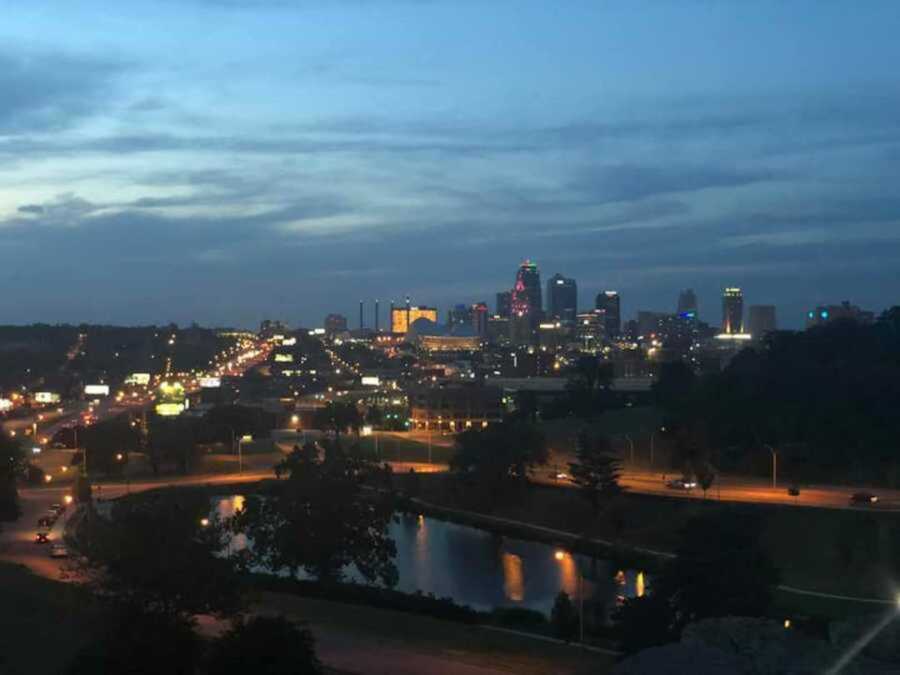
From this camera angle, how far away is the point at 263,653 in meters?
8.63

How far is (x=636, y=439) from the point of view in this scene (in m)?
37.3

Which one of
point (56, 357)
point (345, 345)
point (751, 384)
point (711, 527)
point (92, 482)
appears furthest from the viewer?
point (345, 345)

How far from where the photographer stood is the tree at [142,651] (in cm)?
881

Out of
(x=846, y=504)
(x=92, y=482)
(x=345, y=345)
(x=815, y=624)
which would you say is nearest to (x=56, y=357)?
(x=345, y=345)

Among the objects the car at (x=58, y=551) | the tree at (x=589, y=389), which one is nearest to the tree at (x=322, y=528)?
the car at (x=58, y=551)

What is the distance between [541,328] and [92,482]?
97128 millimetres

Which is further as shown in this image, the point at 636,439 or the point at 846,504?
the point at 636,439

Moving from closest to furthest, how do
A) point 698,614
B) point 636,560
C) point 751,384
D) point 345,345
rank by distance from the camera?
1. point 698,614
2. point 636,560
3. point 751,384
4. point 345,345

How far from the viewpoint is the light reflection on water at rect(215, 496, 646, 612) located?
19.3m

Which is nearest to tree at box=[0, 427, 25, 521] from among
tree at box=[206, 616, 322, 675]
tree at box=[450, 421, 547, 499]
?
tree at box=[450, 421, 547, 499]

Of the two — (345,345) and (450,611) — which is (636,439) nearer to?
(450,611)

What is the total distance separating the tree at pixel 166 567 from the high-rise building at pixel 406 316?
16821cm

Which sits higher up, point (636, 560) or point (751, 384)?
point (751, 384)

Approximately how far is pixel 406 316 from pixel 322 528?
167 meters
